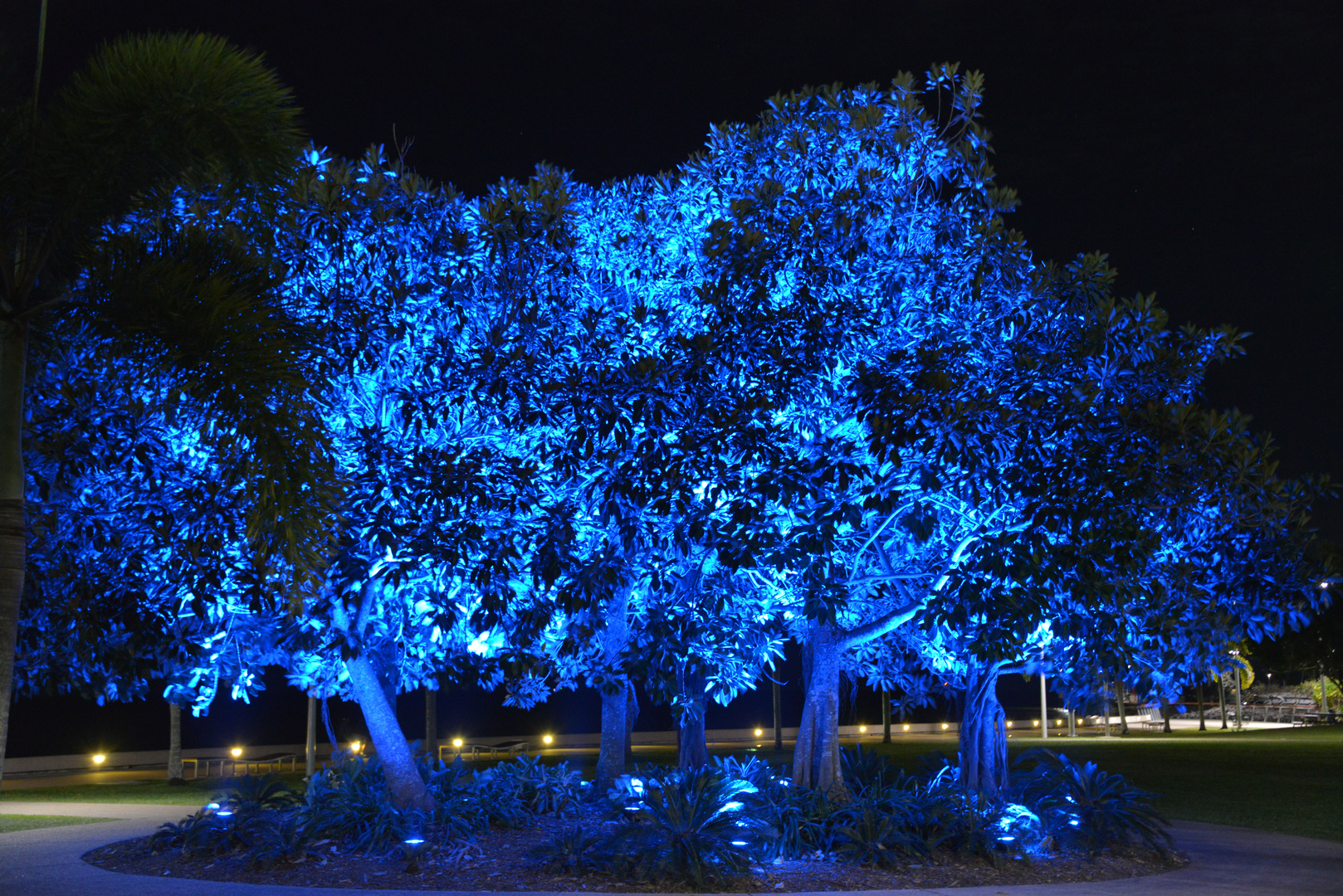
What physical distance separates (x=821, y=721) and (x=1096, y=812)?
10.8 feet

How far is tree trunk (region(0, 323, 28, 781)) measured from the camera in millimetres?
7812

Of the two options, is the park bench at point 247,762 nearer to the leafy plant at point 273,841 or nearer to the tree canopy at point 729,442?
the leafy plant at point 273,841

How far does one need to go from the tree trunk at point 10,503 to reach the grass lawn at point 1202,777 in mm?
14642

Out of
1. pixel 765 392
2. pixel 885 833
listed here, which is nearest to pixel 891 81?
pixel 765 392

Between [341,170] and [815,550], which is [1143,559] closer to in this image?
[815,550]

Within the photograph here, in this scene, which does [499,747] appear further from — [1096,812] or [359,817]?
[1096,812]

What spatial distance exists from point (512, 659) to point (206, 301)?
16.8ft

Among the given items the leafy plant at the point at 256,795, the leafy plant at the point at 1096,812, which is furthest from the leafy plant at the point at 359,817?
the leafy plant at the point at 1096,812

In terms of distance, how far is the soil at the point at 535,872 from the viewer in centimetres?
1105

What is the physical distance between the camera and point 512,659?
11891 mm

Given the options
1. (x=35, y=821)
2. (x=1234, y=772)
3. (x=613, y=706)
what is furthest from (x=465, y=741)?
(x=613, y=706)

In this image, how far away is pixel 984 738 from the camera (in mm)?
16359

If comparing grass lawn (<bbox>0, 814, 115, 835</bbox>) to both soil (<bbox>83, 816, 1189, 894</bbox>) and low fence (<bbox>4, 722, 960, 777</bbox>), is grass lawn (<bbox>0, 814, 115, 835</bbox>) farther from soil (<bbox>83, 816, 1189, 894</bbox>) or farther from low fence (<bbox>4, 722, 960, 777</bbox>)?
low fence (<bbox>4, 722, 960, 777</bbox>)

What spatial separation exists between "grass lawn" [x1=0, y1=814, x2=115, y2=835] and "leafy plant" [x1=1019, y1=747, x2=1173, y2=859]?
13.6 m
